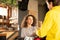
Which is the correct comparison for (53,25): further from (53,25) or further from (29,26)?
(29,26)

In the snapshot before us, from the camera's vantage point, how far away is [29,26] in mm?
2418

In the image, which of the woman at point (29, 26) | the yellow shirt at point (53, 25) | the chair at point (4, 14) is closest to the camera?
the yellow shirt at point (53, 25)

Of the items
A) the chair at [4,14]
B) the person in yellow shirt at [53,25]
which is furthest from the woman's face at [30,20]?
the person in yellow shirt at [53,25]

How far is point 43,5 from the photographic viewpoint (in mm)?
2420

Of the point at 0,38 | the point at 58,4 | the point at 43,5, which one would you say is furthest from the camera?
the point at 43,5

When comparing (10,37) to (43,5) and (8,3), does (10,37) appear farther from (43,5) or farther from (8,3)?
(43,5)

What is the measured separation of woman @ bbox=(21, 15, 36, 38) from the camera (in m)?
2.38

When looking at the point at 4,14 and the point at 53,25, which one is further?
the point at 4,14

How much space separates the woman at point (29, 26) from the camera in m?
2.38

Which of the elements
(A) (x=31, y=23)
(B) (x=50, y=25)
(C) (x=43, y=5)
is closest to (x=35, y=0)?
(C) (x=43, y=5)

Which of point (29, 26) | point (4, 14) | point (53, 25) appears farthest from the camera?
point (29, 26)

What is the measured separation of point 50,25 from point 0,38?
2.31 ft

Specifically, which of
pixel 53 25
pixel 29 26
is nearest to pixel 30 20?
pixel 29 26

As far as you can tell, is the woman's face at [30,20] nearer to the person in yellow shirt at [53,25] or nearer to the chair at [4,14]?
the chair at [4,14]
